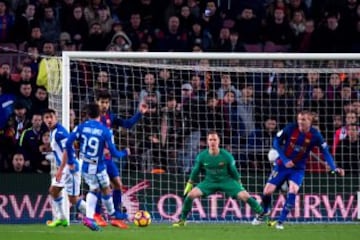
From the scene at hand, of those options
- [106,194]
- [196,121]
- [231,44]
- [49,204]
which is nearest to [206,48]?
[231,44]

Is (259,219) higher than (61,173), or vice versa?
(61,173)

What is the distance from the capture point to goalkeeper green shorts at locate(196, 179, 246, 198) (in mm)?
20406

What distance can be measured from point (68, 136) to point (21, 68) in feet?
13.1

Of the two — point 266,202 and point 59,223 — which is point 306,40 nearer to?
point 266,202

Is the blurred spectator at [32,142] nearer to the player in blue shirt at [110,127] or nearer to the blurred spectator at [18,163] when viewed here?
the blurred spectator at [18,163]

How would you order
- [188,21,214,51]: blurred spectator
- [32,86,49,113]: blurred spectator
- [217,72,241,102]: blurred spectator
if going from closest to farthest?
1. [217,72,241,102]: blurred spectator
2. [32,86,49,113]: blurred spectator
3. [188,21,214,51]: blurred spectator

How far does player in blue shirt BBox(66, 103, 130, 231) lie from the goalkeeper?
1855mm

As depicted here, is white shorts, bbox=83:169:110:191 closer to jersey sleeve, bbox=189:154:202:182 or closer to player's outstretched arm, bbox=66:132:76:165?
player's outstretched arm, bbox=66:132:76:165

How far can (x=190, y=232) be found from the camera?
18.7 m

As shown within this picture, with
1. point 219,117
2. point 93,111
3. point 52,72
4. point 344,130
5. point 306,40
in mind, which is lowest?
point 344,130

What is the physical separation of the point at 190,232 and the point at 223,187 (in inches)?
72.7

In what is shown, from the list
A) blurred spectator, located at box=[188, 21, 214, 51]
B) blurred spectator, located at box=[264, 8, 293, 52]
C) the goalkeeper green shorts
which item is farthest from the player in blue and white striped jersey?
blurred spectator, located at box=[264, 8, 293, 52]

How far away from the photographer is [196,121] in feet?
74.9

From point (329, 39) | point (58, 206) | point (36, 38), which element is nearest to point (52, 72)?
point (36, 38)
